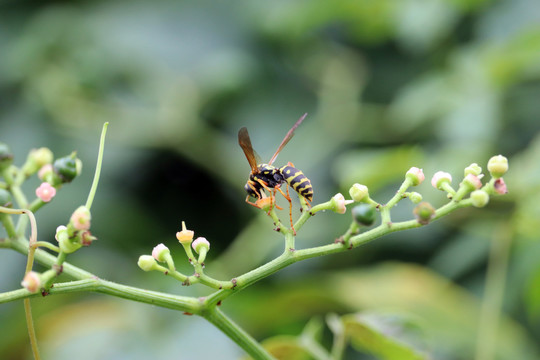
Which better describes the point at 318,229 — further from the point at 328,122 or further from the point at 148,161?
the point at 148,161

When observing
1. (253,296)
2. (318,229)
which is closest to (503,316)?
(318,229)

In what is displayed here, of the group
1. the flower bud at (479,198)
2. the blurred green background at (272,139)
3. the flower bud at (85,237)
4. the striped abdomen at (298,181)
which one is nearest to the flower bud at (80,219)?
the flower bud at (85,237)

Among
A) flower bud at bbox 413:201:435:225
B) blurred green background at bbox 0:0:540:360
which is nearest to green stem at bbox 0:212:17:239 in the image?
flower bud at bbox 413:201:435:225

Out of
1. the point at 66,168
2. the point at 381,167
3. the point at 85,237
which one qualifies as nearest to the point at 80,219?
the point at 85,237

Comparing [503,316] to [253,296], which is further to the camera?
[253,296]

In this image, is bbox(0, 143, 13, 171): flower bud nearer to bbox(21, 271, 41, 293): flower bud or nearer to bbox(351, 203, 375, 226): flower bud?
bbox(21, 271, 41, 293): flower bud

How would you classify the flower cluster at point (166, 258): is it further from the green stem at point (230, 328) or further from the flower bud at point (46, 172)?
the flower bud at point (46, 172)

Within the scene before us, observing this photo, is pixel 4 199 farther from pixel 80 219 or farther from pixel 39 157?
pixel 80 219
